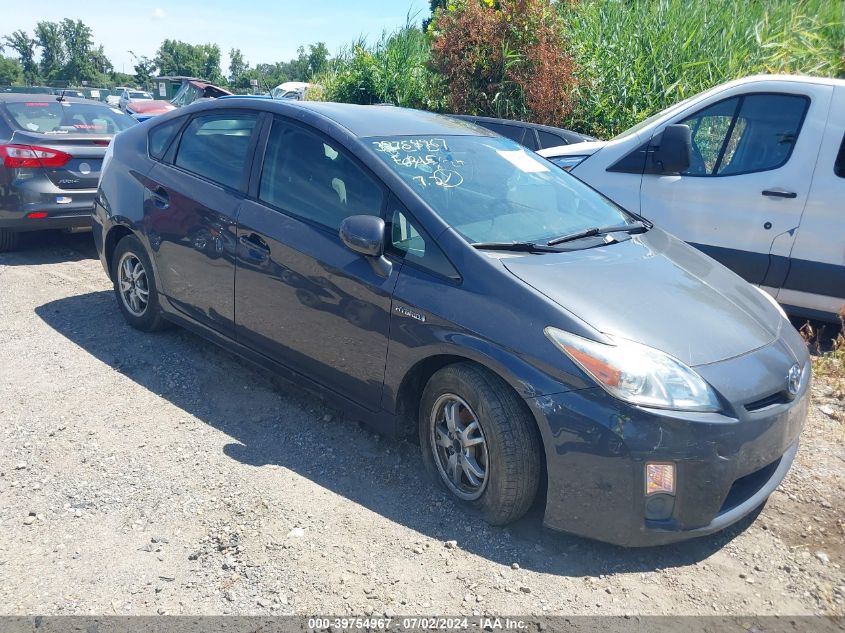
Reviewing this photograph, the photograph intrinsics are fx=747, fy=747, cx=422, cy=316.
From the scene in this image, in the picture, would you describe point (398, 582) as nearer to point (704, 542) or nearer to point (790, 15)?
point (704, 542)

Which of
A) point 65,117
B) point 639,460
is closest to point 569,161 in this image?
point 639,460

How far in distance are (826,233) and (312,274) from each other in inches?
146

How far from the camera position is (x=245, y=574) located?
293cm

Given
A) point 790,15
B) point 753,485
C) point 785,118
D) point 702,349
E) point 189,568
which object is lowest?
point 189,568

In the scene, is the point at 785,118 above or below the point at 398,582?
above

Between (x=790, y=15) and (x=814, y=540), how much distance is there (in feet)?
36.1

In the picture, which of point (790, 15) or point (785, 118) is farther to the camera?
point (790, 15)

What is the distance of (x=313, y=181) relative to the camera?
3969 mm

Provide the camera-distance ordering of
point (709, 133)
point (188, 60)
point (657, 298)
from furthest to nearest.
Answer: point (188, 60), point (709, 133), point (657, 298)

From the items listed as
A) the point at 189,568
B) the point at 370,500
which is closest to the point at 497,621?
the point at 370,500

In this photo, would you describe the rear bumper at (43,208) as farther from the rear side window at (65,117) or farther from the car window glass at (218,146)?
the car window glass at (218,146)

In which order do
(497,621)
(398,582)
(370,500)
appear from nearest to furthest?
(497,621), (398,582), (370,500)

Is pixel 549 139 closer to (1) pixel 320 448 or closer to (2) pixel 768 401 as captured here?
(1) pixel 320 448

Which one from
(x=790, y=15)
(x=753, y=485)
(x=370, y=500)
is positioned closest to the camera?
(x=753, y=485)
